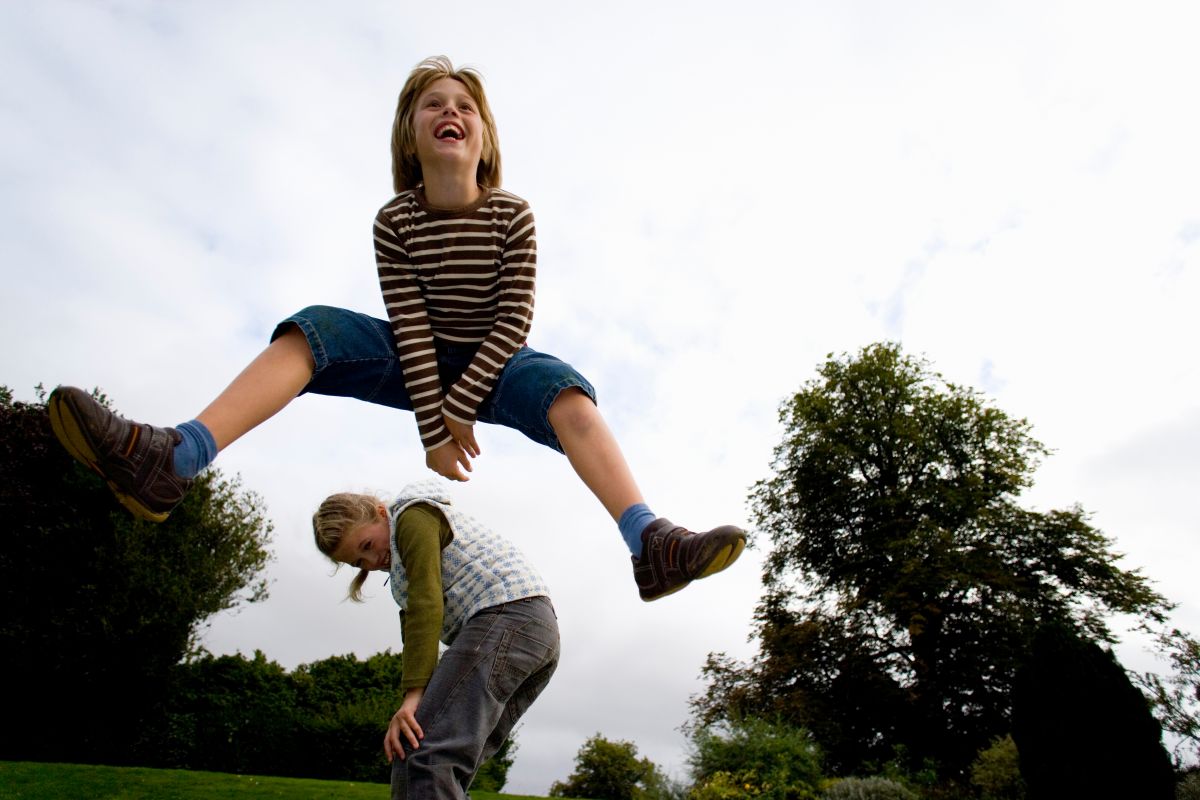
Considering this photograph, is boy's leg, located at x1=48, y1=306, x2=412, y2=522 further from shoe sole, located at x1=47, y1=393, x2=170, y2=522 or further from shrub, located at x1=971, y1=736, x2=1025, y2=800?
shrub, located at x1=971, y1=736, x2=1025, y2=800

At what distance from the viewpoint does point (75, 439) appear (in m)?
2.07

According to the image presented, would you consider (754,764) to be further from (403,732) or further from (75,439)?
(75,439)

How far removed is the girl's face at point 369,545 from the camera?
120 inches

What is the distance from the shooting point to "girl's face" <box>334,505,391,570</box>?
9.98 ft

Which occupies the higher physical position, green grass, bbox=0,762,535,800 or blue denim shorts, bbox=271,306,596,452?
blue denim shorts, bbox=271,306,596,452

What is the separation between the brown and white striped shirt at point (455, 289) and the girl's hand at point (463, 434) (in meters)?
0.02

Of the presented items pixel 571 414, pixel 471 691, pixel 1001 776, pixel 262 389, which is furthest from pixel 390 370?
pixel 1001 776

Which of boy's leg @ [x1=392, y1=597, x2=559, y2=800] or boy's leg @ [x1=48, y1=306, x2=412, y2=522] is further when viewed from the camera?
boy's leg @ [x1=392, y1=597, x2=559, y2=800]

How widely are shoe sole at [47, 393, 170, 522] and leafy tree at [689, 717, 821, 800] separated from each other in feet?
40.1

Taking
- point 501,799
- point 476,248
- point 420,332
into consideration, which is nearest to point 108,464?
point 420,332

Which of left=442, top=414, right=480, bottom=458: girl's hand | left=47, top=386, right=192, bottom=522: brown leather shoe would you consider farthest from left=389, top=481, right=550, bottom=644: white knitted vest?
left=47, top=386, right=192, bottom=522: brown leather shoe

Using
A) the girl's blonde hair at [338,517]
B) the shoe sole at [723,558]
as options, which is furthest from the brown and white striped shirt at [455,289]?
the shoe sole at [723,558]

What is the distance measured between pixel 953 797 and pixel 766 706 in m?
7.18

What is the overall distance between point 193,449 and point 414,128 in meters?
1.21
